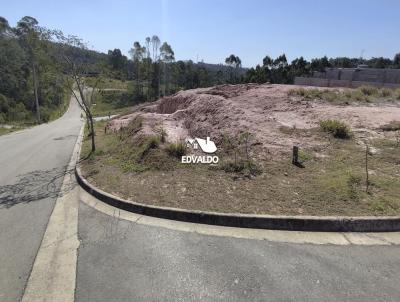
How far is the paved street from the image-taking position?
11.2 feet

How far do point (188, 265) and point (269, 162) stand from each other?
4.01 m

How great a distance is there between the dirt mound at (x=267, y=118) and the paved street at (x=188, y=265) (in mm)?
3892

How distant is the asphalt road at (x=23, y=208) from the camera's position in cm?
401

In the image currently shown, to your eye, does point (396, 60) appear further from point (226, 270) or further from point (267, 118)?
point (226, 270)

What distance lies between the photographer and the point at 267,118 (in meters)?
10.4

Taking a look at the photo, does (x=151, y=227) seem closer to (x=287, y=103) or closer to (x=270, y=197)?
(x=270, y=197)

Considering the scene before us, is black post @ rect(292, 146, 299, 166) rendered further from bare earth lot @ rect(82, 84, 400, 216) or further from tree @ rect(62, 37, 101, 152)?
tree @ rect(62, 37, 101, 152)

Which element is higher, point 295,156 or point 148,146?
point 295,156

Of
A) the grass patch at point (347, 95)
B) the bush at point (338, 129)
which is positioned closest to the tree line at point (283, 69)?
the grass patch at point (347, 95)

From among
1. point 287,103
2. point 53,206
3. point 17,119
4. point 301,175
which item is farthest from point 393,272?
point 17,119

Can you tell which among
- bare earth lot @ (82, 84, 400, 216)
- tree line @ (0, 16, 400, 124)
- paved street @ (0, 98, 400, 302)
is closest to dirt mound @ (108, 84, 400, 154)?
bare earth lot @ (82, 84, 400, 216)

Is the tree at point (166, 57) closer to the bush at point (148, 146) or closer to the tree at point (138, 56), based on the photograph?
the tree at point (138, 56)

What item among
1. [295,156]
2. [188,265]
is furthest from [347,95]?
[188,265]

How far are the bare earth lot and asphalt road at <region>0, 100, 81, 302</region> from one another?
1208mm
